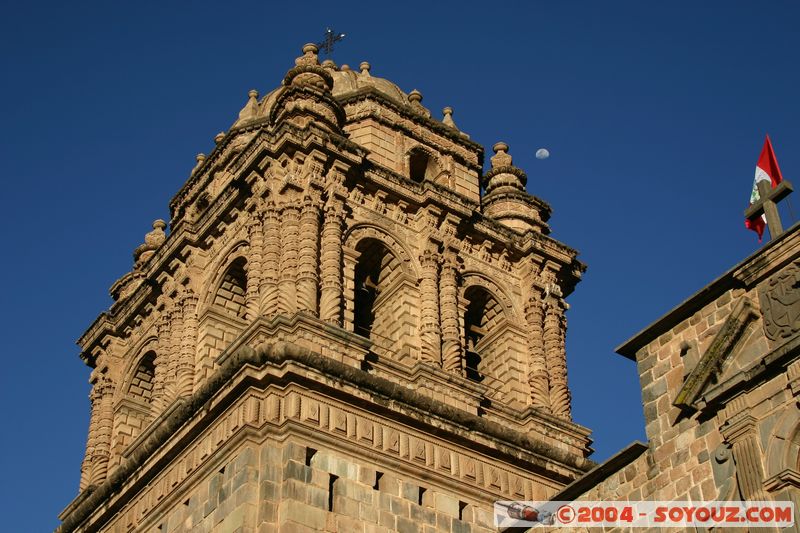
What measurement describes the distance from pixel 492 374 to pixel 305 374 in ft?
25.1

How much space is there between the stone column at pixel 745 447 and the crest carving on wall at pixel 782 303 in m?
1.00

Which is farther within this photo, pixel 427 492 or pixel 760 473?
pixel 427 492

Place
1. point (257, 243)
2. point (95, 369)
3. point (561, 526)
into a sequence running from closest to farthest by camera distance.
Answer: point (561, 526) → point (257, 243) → point (95, 369)

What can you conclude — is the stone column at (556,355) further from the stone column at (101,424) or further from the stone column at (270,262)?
the stone column at (101,424)

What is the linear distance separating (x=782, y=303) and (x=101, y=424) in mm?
21010

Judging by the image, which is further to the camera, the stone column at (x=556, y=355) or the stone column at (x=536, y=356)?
the stone column at (x=556, y=355)

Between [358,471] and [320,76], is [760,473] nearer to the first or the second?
[358,471]

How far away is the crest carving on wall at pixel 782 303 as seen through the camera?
56.3 feet

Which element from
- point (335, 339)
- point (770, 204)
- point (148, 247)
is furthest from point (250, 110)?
point (770, 204)

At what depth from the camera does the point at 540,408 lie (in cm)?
3047

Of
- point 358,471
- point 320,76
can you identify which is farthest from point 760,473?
point 320,76

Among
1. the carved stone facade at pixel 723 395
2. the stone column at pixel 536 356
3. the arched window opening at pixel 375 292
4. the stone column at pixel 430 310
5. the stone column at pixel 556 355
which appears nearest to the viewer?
the carved stone facade at pixel 723 395

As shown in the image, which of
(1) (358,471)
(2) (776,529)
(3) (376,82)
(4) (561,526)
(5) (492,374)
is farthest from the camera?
(3) (376,82)

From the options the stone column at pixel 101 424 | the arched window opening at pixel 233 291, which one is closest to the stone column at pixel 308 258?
the arched window opening at pixel 233 291
